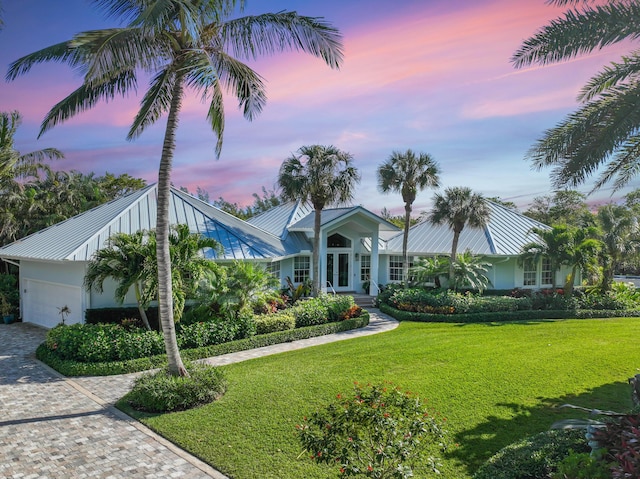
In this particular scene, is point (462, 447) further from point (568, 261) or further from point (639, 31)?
point (568, 261)

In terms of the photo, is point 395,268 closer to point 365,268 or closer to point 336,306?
point 365,268

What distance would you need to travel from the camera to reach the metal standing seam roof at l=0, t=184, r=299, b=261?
52.3ft

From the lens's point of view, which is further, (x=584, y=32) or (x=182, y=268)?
(x=182, y=268)

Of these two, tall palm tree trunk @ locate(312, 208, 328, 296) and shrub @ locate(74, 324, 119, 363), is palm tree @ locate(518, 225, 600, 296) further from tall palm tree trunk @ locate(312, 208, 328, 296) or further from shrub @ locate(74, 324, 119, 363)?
shrub @ locate(74, 324, 119, 363)

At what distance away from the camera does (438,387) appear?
10.5m

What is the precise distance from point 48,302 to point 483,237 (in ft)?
72.8

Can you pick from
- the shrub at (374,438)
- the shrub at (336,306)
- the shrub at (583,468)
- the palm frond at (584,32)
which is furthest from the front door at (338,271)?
the shrub at (583,468)

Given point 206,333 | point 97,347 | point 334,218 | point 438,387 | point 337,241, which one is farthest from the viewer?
point 337,241

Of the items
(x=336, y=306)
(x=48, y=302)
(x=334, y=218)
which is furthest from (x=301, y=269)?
(x=48, y=302)

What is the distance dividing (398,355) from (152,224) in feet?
35.2

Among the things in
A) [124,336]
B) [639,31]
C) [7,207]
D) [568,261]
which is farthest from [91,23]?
[568,261]

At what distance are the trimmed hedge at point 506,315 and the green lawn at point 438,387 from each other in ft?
8.81

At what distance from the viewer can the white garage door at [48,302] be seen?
16.1 m

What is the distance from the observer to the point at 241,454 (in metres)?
7.26
